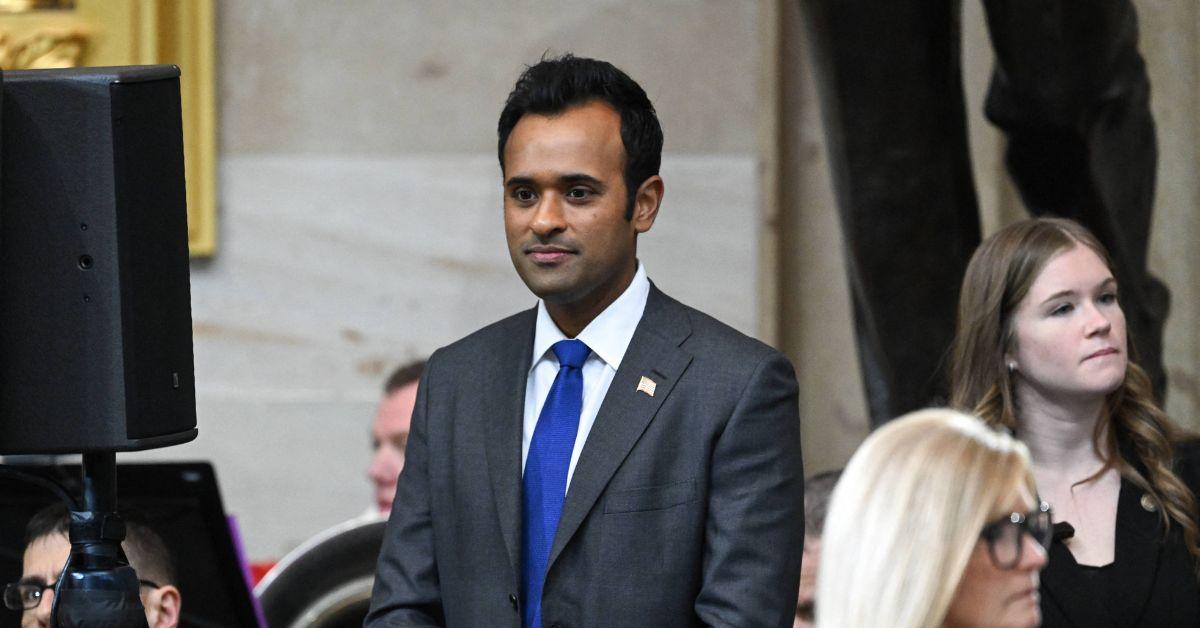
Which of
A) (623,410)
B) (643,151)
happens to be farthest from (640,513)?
(643,151)

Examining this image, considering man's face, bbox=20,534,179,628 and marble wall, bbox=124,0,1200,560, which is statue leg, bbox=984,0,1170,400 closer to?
marble wall, bbox=124,0,1200,560

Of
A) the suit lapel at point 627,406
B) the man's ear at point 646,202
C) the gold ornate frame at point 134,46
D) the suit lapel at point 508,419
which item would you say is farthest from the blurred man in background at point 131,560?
the gold ornate frame at point 134,46

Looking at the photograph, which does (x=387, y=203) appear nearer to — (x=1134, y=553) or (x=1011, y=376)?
(x=1011, y=376)

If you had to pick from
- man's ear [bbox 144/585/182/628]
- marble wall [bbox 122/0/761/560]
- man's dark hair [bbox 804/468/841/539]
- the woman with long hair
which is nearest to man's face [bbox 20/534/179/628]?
man's ear [bbox 144/585/182/628]

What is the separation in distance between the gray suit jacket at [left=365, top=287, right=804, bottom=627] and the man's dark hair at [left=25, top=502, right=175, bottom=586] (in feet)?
2.15

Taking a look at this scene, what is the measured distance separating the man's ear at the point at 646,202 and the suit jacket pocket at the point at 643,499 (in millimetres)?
396

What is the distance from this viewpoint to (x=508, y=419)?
2799 millimetres

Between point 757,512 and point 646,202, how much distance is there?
511 mm

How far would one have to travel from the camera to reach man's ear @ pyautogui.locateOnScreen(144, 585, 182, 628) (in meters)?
3.34

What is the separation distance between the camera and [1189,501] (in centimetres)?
310

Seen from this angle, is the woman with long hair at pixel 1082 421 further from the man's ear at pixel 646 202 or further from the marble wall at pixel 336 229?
the marble wall at pixel 336 229

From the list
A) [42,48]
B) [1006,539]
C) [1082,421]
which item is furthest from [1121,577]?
[42,48]

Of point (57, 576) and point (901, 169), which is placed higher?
point (901, 169)

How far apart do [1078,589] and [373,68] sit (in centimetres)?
356
